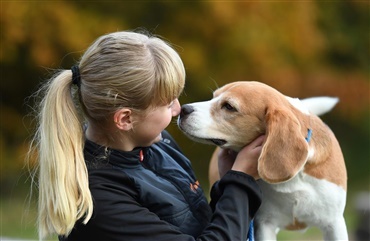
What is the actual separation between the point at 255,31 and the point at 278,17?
1.43 ft

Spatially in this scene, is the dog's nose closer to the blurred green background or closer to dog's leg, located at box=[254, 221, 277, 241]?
dog's leg, located at box=[254, 221, 277, 241]

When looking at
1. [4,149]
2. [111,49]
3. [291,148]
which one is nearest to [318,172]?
[291,148]

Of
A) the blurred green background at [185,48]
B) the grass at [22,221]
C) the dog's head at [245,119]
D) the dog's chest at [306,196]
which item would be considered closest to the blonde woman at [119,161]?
the dog's head at [245,119]

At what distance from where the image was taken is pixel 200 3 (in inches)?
352

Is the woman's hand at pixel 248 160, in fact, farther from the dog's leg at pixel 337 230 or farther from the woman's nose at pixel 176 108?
the dog's leg at pixel 337 230

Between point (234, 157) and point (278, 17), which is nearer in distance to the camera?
point (234, 157)

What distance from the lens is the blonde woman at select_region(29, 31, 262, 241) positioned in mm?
2553

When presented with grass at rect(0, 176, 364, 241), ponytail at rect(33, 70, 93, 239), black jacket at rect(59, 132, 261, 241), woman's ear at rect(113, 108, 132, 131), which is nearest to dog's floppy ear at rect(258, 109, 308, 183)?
black jacket at rect(59, 132, 261, 241)

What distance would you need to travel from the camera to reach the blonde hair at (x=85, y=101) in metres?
2.56

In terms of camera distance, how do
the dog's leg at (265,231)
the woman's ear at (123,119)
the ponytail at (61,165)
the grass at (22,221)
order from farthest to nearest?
the grass at (22,221) → the dog's leg at (265,231) → the woman's ear at (123,119) → the ponytail at (61,165)

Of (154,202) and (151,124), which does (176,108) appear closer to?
(151,124)

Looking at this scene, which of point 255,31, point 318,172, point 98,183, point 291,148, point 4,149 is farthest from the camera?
point 4,149

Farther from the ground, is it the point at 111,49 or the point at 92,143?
the point at 111,49

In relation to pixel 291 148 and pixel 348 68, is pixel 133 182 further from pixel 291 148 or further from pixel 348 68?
pixel 348 68
